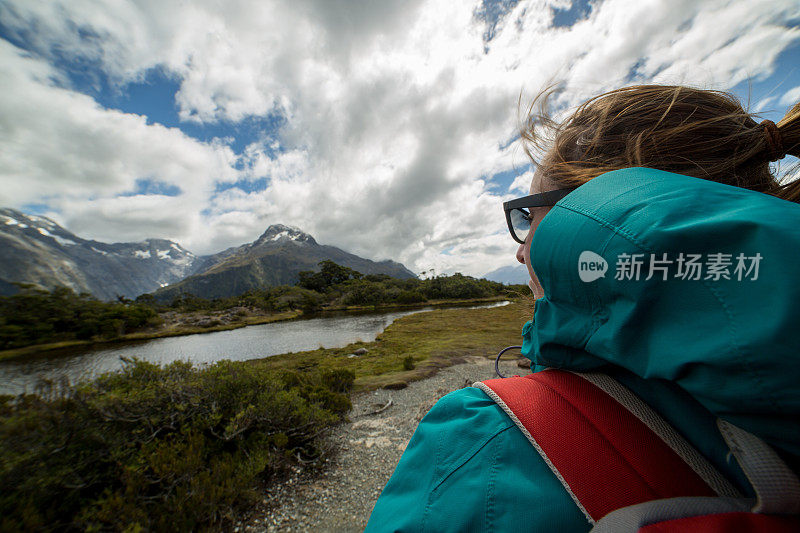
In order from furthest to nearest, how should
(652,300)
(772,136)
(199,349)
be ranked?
(199,349) < (772,136) < (652,300)

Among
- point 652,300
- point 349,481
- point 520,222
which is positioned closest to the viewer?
point 652,300

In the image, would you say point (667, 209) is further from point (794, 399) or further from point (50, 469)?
point (50, 469)

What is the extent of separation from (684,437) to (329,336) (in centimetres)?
2862

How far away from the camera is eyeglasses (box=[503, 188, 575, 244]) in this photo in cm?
135

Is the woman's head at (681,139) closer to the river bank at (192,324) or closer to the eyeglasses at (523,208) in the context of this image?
the eyeglasses at (523,208)

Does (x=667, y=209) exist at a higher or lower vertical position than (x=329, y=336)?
higher

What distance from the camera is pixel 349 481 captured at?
179 inches

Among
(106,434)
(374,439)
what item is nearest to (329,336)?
(374,439)

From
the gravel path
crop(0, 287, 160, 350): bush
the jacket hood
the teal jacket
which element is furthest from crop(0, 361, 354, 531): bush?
crop(0, 287, 160, 350): bush

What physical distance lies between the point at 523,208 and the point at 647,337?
43.0 inches

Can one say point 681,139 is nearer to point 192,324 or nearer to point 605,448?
point 605,448

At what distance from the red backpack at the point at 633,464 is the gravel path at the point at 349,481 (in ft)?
13.9

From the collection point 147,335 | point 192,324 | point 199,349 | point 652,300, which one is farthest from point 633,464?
point 192,324

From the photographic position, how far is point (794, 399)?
1.50 ft
